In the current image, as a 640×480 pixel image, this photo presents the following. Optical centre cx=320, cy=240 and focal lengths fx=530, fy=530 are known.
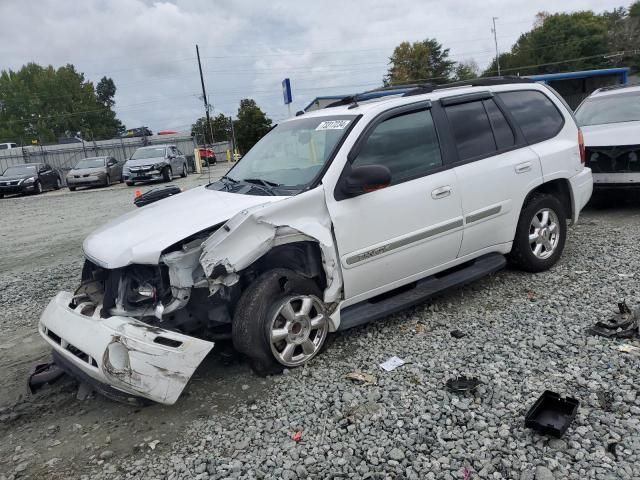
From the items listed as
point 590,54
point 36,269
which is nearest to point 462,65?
point 590,54

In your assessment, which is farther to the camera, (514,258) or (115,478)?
(514,258)

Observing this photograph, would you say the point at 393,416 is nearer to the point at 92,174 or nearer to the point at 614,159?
the point at 614,159

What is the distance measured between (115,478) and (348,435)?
127 cm

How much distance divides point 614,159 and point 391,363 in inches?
218

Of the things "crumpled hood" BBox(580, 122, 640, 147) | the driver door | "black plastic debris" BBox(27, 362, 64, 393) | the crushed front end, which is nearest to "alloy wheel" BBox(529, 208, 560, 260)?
the driver door

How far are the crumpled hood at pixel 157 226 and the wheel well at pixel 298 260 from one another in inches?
15.0

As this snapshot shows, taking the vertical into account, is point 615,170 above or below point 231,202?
below

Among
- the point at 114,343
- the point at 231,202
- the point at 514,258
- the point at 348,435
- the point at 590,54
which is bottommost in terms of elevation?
the point at 348,435

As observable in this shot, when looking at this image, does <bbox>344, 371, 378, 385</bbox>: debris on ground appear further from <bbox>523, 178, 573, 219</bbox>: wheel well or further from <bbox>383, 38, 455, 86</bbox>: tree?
<bbox>383, 38, 455, 86</bbox>: tree

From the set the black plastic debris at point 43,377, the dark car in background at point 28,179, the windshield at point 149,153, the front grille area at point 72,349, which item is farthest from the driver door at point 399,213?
the dark car in background at point 28,179

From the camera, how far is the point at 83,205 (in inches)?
612

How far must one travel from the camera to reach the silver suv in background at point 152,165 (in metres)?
21.2

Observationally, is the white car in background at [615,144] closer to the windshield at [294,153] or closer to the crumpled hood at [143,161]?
the windshield at [294,153]

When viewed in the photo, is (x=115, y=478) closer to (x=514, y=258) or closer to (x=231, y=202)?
(x=231, y=202)
